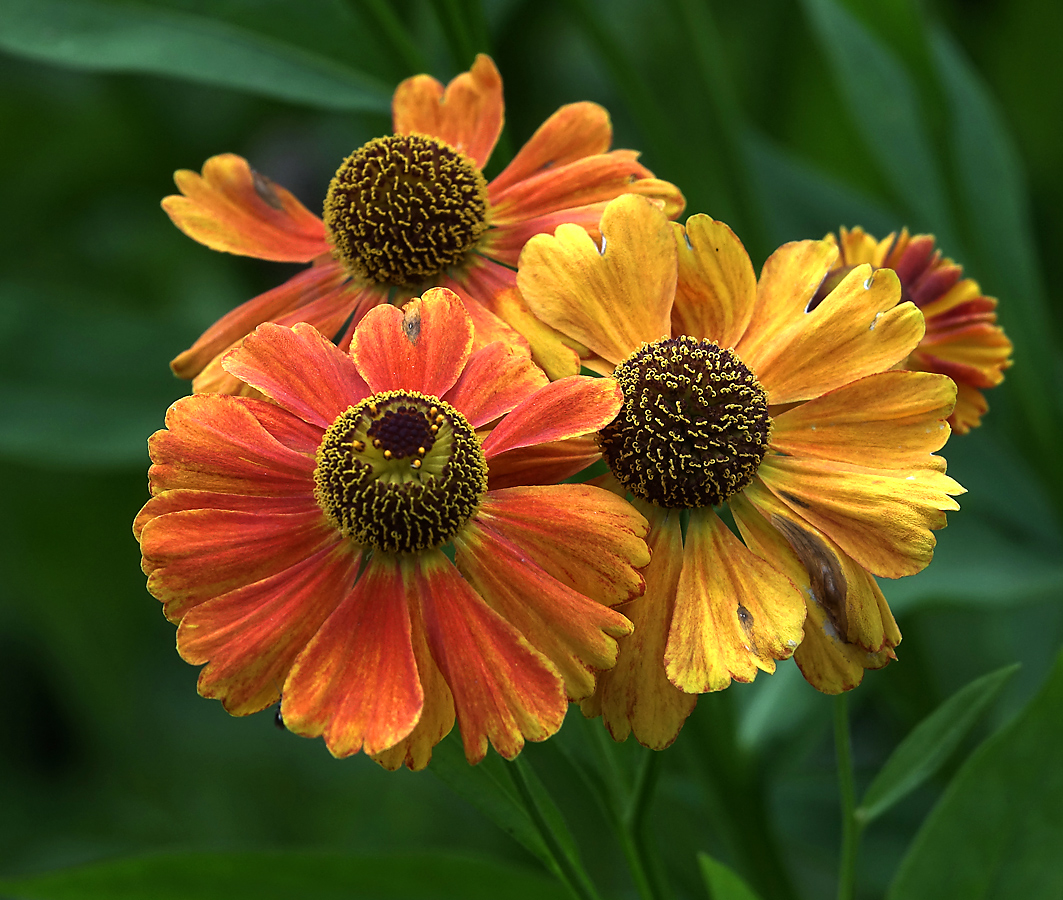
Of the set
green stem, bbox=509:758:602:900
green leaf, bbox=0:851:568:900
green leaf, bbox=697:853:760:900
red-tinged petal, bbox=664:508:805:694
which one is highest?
red-tinged petal, bbox=664:508:805:694

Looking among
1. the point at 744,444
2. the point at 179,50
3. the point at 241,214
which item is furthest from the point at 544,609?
the point at 179,50

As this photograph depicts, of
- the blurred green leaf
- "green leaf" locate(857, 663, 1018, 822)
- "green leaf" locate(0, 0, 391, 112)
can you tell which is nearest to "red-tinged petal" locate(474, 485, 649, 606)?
"green leaf" locate(857, 663, 1018, 822)

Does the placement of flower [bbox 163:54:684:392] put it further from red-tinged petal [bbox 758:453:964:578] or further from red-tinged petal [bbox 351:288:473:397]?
red-tinged petal [bbox 758:453:964:578]

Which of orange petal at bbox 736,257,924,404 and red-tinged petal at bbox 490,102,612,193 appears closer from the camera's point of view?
orange petal at bbox 736,257,924,404

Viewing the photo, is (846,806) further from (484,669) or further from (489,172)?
(489,172)

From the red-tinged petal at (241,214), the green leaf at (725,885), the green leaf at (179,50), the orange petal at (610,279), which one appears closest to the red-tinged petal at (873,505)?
the orange petal at (610,279)

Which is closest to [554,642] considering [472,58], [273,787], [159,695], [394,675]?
[394,675]
